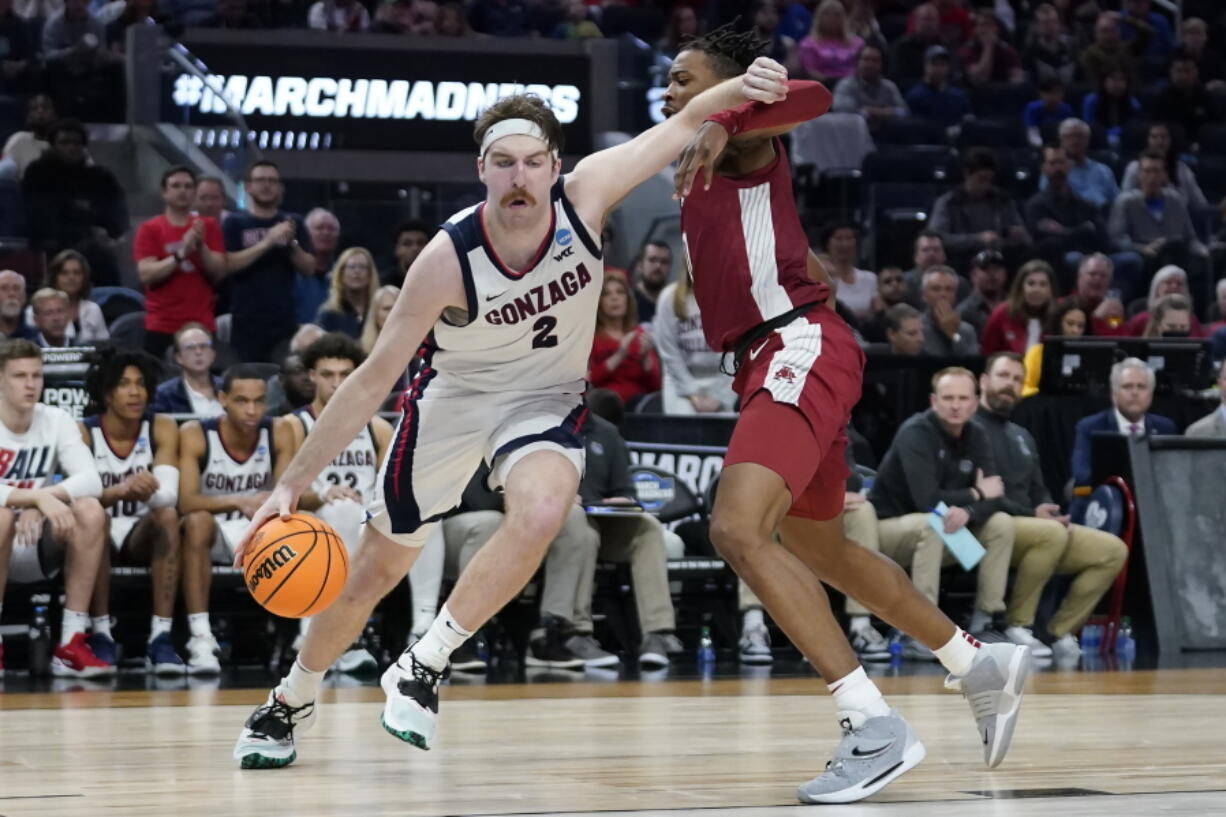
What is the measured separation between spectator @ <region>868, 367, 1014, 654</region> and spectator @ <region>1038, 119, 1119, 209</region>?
220 inches

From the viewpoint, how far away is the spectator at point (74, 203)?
1155 cm

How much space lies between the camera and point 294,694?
512cm

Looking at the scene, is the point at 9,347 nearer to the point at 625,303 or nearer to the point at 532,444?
the point at 625,303

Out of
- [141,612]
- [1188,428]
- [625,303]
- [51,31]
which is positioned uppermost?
[51,31]

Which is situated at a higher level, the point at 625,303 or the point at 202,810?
the point at 625,303

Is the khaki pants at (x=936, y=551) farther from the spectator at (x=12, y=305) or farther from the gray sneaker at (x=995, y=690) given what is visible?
the spectator at (x=12, y=305)

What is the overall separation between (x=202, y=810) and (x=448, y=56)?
1122 centimetres

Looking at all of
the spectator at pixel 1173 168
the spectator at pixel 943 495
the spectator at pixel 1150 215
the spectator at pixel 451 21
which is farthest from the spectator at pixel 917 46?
the spectator at pixel 943 495

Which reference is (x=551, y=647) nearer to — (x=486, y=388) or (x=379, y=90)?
(x=486, y=388)

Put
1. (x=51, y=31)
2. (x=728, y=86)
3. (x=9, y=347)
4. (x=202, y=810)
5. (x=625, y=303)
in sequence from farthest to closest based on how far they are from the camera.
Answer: (x=51, y=31), (x=625, y=303), (x=9, y=347), (x=728, y=86), (x=202, y=810)

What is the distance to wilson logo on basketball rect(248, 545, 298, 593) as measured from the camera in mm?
4750

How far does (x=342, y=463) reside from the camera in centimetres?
923

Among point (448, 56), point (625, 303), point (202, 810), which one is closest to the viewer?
point (202, 810)

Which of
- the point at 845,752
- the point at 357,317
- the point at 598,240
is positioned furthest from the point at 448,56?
the point at 845,752
